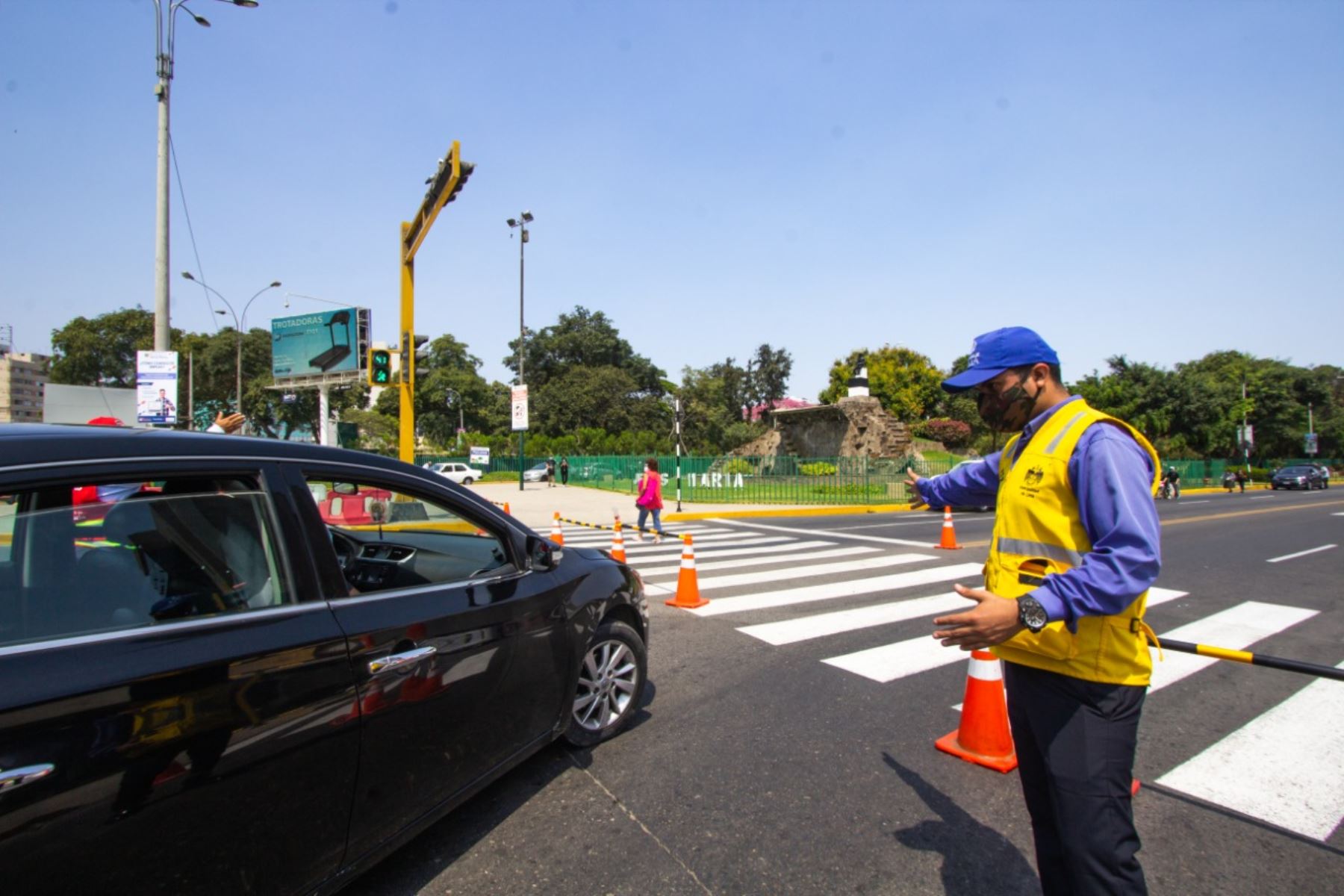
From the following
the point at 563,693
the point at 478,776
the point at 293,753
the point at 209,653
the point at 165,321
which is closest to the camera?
the point at 209,653

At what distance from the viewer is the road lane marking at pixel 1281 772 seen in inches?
129

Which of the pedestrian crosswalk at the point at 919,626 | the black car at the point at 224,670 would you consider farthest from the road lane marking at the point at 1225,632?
the black car at the point at 224,670

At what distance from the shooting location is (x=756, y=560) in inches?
411

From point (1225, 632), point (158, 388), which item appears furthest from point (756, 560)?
point (158, 388)

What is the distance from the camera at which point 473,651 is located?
269cm

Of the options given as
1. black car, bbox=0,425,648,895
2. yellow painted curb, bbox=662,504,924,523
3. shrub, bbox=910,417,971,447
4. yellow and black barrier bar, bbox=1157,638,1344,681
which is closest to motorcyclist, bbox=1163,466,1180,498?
shrub, bbox=910,417,971,447

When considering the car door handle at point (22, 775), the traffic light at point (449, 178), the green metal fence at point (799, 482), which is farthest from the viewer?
the green metal fence at point (799, 482)

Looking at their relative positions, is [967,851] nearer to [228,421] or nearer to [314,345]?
[228,421]

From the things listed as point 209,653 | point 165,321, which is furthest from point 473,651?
point 165,321

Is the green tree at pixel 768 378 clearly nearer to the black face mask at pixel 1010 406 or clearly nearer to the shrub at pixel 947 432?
the shrub at pixel 947 432

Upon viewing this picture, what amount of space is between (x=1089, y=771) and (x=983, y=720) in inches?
77.0

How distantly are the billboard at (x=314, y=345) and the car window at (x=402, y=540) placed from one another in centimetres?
4155

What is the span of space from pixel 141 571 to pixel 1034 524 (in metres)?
2.58

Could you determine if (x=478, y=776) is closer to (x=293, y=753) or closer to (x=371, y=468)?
(x=293, y=753)
